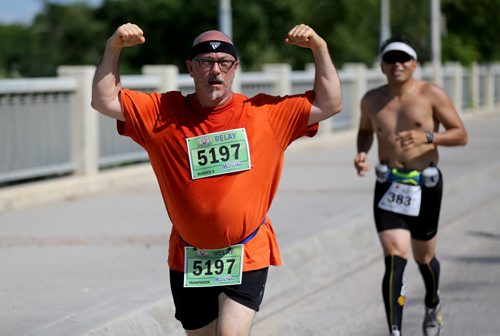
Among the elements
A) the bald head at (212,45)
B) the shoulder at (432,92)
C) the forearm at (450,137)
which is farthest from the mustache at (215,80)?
the shoulder at (432,92)

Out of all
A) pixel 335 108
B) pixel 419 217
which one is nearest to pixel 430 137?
pixel 419 217

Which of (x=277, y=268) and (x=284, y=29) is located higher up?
(x=277, y=268)

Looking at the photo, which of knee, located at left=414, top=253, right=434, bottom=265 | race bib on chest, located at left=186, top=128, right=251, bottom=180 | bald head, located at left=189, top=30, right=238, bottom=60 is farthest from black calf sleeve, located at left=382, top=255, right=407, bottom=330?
bald head, located at left=189, top=30, right=238, bottom=60

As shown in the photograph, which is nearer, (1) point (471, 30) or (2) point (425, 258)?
(2) point (425, 258)

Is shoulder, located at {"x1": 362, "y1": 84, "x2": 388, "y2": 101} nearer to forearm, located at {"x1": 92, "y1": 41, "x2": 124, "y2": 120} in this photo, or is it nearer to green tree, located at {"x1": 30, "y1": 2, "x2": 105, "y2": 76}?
forearm, located at {"x1": 92, "y1": 41, "x2": 124, "y2": 120}

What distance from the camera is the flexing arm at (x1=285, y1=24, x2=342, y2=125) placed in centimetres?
585

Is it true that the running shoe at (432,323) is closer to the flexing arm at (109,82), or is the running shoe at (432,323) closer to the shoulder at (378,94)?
the shoulder at (378,94)

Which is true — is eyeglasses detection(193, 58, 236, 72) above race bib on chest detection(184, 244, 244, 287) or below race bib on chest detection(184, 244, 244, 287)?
above

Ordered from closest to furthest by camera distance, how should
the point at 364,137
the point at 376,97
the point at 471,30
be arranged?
the point at 376,97
the point at 364,137
the point at 471,30

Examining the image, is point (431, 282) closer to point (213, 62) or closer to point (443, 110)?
point (443, 110)

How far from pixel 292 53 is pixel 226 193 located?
56.8m

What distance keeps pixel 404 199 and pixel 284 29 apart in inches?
2157

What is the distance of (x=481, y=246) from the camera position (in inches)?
533

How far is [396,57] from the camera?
851cm
